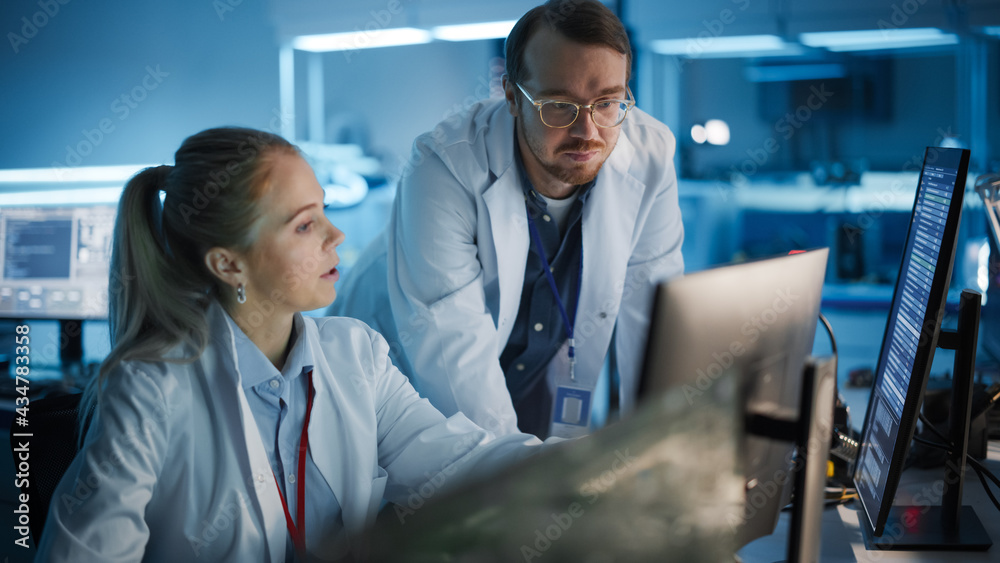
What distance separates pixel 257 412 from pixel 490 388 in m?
0.54

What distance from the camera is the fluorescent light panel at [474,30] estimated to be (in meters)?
3.21

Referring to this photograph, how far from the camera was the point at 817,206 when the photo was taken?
3.48 m

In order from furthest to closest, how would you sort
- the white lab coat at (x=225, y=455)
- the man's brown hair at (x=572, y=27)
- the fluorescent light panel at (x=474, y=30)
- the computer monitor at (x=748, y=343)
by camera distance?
the fluorescent light panel at (x=474, y=30), the man's brown hair at (x=572, y=27), the white lab coat at (x=225, y=455), the computer monitor at (x=748, y=343)

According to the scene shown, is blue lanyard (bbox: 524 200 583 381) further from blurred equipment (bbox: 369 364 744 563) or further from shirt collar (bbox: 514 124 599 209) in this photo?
blurred equipment (bbox: 369 364 744 563)

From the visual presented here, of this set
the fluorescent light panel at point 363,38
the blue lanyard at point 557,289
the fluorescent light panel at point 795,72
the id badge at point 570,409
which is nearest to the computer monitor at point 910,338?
the id badge at point 570,409

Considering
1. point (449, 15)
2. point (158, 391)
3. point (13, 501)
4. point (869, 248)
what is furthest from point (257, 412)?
point (869, 248)

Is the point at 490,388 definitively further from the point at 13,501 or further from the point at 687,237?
the point at 687,237

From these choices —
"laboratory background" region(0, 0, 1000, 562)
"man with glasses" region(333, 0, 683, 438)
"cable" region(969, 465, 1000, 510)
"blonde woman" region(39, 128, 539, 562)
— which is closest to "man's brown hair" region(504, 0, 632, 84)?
"man with glasses" region(333, 0, 683, 438)

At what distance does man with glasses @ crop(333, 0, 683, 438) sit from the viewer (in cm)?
147

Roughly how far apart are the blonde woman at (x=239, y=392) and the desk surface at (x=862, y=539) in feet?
1.28

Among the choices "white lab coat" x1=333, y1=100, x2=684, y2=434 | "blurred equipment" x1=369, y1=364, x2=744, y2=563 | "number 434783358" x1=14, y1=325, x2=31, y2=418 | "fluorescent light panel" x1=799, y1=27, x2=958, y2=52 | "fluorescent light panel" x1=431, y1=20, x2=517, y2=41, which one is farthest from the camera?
"fluorescent light panel" x1=431, y1=20, x2=517, y2=41

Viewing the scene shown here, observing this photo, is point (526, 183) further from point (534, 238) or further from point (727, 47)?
point (727, 47)

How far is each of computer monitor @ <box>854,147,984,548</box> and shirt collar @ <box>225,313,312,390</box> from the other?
2.87 feet

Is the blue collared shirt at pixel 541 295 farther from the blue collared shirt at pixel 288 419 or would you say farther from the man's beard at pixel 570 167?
the blue collared shirt at pixel 288 419
